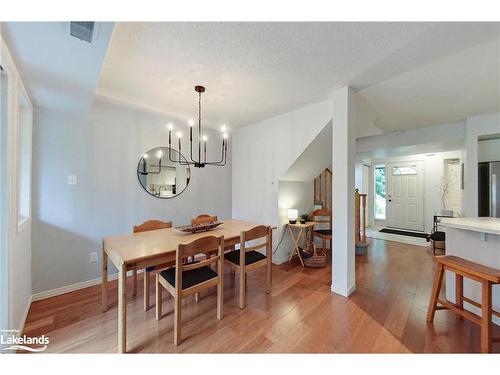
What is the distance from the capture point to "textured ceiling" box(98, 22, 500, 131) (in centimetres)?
139

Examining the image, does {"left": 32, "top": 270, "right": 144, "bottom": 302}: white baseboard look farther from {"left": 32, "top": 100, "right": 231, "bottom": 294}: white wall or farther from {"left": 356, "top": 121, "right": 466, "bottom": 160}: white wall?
{"left": 356, "top": 121, "right": 466, "bottom": 160}: white wall

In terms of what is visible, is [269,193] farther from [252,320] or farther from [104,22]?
[104,22]

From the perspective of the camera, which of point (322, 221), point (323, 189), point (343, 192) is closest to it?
point (343, 192)

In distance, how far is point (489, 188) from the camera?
3.28 metres

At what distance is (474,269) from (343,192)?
111 cm

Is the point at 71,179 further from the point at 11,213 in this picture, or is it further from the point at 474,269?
the point at 474,269

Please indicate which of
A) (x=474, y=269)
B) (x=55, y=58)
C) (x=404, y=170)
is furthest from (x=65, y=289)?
(x=404, y=170)

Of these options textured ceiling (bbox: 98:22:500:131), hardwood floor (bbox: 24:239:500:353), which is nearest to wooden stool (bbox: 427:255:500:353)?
hardwood floor (bbox: 24:239:500:353)

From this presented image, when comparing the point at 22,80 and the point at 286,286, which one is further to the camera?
the point at 286,286

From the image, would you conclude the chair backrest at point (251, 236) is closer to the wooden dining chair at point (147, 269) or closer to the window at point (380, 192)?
the wooden dining chair at point (147, 269)

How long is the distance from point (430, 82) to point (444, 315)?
2298mm

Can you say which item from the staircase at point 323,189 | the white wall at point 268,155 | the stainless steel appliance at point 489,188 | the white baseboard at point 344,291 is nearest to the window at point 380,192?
the stainless steel appliance at point 489,188
